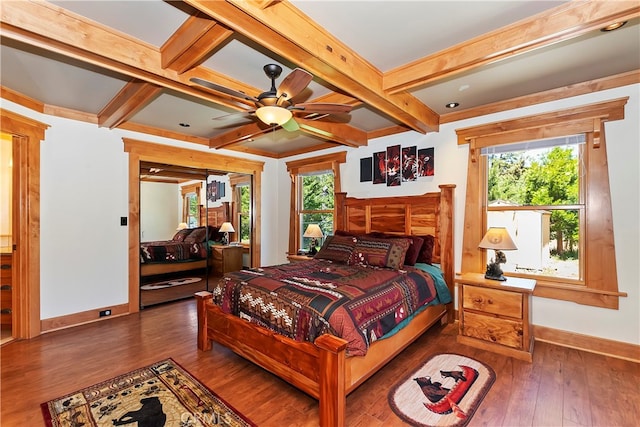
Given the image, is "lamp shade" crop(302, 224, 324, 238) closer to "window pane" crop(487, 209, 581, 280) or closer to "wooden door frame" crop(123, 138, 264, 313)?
"wooden door frame" crop(123, 138, 264, 313)

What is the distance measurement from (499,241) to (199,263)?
14.3 feet

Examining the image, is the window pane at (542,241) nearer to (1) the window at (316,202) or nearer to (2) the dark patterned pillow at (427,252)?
(2) the dark patterned pillow at (427,252)

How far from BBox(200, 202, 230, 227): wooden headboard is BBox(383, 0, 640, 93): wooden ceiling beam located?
3.66 meters

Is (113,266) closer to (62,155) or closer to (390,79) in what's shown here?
(62,155)

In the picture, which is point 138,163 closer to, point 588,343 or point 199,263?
point 199,263

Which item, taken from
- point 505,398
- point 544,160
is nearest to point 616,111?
point 544,160

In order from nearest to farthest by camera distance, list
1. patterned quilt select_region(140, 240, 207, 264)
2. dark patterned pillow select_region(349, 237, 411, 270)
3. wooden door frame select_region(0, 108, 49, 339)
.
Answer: wooden door frame select_region(0, 108, 49, 339)
dark patterned pillow select_region(349, 237, 411, 270)
patterned quilt select_region(140, 240, 207, 264)

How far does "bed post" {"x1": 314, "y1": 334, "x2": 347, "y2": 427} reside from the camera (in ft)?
5.77

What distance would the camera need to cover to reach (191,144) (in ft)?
15.1

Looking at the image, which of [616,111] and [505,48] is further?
[616,111]

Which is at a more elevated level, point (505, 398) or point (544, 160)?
point (544, 160)

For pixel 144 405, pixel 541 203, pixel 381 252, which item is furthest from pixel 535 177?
pixel 144 405

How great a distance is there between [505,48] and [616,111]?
162cm

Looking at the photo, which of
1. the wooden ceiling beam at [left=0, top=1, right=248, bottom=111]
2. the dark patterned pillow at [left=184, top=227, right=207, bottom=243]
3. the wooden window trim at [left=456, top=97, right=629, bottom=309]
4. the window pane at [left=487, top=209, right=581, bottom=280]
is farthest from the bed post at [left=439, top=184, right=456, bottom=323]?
the dark patterned pillow at [left=184, top=227, right=207, bottom=243]
